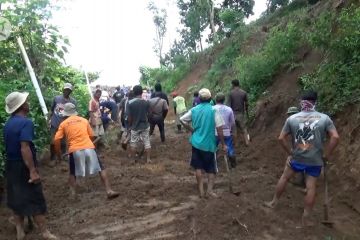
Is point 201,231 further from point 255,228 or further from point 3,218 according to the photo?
point 3,218

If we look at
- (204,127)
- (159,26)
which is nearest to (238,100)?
(204,127)

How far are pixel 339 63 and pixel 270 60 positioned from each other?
4.17 meters

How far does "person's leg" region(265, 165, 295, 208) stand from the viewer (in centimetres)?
650

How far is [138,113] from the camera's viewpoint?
989 cm

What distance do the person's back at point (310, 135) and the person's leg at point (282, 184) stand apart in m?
0.32

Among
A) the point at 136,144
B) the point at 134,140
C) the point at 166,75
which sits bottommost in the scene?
the point at 136,144

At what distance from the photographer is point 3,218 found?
6.79 meters

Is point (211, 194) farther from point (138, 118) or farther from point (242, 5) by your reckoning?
point (242, 5)

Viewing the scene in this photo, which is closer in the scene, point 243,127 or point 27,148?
point 27,148

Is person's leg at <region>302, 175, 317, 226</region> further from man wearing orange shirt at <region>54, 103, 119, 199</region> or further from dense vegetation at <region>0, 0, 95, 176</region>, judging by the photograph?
dense vegetation at <region>0, 0, 95, 176</region>

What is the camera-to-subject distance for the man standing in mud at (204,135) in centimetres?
718

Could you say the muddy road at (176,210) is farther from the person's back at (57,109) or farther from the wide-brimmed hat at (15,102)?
the wide-brimmed hat at (15,102)

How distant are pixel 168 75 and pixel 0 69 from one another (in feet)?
89.9

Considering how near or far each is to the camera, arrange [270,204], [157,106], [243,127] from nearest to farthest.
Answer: [270,204]
[243,127]
[157,106]
